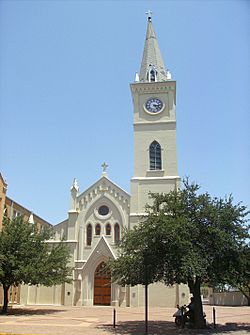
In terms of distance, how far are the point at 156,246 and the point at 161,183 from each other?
74.2 feet

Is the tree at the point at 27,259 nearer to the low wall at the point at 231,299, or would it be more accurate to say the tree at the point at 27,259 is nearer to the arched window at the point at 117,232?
the arched window at the point at 117,232

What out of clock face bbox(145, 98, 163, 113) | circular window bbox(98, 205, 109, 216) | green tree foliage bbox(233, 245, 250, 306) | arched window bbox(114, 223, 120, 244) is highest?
clock face bbox(145, 98, 163, 113)

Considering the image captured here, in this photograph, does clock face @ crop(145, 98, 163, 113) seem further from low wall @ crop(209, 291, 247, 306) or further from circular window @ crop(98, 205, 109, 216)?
low wall @ crop(209, 291, 247, 306)

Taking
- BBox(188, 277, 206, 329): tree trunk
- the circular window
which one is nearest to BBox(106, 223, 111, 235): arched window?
the circular window

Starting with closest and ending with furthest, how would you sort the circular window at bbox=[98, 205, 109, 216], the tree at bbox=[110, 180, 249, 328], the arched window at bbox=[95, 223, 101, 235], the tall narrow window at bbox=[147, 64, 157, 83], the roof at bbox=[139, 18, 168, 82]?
the tree at bbox=[110, 180, 249, 328] < the arched window at bbox=[95, 223, 101, 235] < the circular window at bbox=[98, 205, 109, 216] < the tall narrow window at bbox=[147, 64, 157, 83] < the roof at bbox=[139, 18, 168, 82]

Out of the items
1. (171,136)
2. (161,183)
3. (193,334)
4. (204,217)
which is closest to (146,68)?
(171,136)

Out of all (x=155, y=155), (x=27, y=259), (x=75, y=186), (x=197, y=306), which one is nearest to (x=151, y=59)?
(x=155, y=155)

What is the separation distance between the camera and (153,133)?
144 ft

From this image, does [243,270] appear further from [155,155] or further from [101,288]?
[155,155]

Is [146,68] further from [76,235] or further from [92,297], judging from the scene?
[92,297]

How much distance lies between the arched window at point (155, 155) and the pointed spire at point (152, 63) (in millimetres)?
8129

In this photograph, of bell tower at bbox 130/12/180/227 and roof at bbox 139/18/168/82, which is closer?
bell tower at bbox 130/12/180/227

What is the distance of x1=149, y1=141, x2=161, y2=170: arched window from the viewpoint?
42.9 m

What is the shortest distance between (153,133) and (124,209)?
30.7ft
